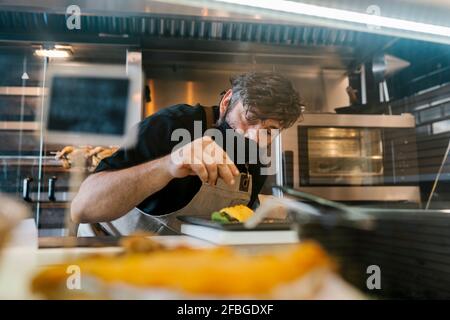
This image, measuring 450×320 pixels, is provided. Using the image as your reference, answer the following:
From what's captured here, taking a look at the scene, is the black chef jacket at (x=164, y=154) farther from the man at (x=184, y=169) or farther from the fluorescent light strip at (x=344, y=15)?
the fluorescent light strip at (x=344, y=15)

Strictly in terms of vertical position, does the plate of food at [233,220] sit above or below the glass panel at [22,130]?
below

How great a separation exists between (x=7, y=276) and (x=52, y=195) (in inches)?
6.2

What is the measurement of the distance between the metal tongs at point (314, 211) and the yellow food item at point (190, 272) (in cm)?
7

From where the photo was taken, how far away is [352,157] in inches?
31.1

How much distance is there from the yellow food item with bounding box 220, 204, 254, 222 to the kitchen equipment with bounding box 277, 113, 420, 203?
0.12 meters

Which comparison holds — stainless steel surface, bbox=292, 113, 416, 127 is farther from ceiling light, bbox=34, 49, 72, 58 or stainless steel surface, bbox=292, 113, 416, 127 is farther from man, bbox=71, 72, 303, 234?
ceiling light, bbox=34, 49, 72, 58

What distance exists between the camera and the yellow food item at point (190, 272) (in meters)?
0.47

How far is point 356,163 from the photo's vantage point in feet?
2.57

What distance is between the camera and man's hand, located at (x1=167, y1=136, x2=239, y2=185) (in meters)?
0.61

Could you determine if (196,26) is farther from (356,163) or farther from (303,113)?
(356,163)

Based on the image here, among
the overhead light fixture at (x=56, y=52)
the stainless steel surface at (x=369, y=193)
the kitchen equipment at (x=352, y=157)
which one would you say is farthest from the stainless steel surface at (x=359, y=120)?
the overhead light fixture at (x=56, y=52)

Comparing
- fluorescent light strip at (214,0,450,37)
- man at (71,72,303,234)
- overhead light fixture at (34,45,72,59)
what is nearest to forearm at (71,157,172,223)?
man at (71,72,303,234)

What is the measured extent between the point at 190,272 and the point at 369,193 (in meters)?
0.46
